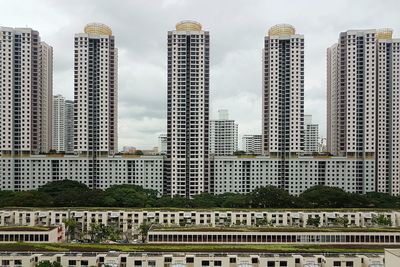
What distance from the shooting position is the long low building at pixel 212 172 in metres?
56.2

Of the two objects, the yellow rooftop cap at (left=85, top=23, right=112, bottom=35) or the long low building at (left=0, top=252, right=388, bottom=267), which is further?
the yellow rooftop cap at (left=85, top=23, right=112, bottom=35)

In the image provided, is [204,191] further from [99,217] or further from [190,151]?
[99,217]

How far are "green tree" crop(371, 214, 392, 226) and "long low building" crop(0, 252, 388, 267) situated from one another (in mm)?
16728

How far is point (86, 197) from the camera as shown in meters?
44.7

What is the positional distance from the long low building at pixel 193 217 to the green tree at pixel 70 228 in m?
2.02

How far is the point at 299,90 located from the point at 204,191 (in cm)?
2023

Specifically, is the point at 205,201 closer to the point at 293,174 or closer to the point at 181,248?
the point at 293,174

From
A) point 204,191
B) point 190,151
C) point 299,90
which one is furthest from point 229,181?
point 299,90

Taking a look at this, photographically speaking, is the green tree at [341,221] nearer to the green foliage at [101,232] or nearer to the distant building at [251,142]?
the green foliage at [101,232]

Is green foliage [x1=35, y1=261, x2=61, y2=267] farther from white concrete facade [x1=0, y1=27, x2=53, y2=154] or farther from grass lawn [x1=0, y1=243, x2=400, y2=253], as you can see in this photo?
white concrete facade [x1=0, y1=27, x2=53, y2=154]

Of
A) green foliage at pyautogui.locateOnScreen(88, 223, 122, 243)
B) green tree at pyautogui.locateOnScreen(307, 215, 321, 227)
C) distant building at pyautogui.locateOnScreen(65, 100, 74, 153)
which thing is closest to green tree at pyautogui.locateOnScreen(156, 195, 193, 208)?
green foliage at pyautogui.locateOnScreen(88, 223, 122, 243)

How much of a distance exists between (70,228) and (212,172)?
25.5 meters

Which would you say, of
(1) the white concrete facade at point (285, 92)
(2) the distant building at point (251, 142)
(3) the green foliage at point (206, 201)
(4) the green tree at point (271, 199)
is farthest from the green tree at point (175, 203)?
(2) the distant building at point (251, 142)

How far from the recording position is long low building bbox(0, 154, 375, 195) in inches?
2211
